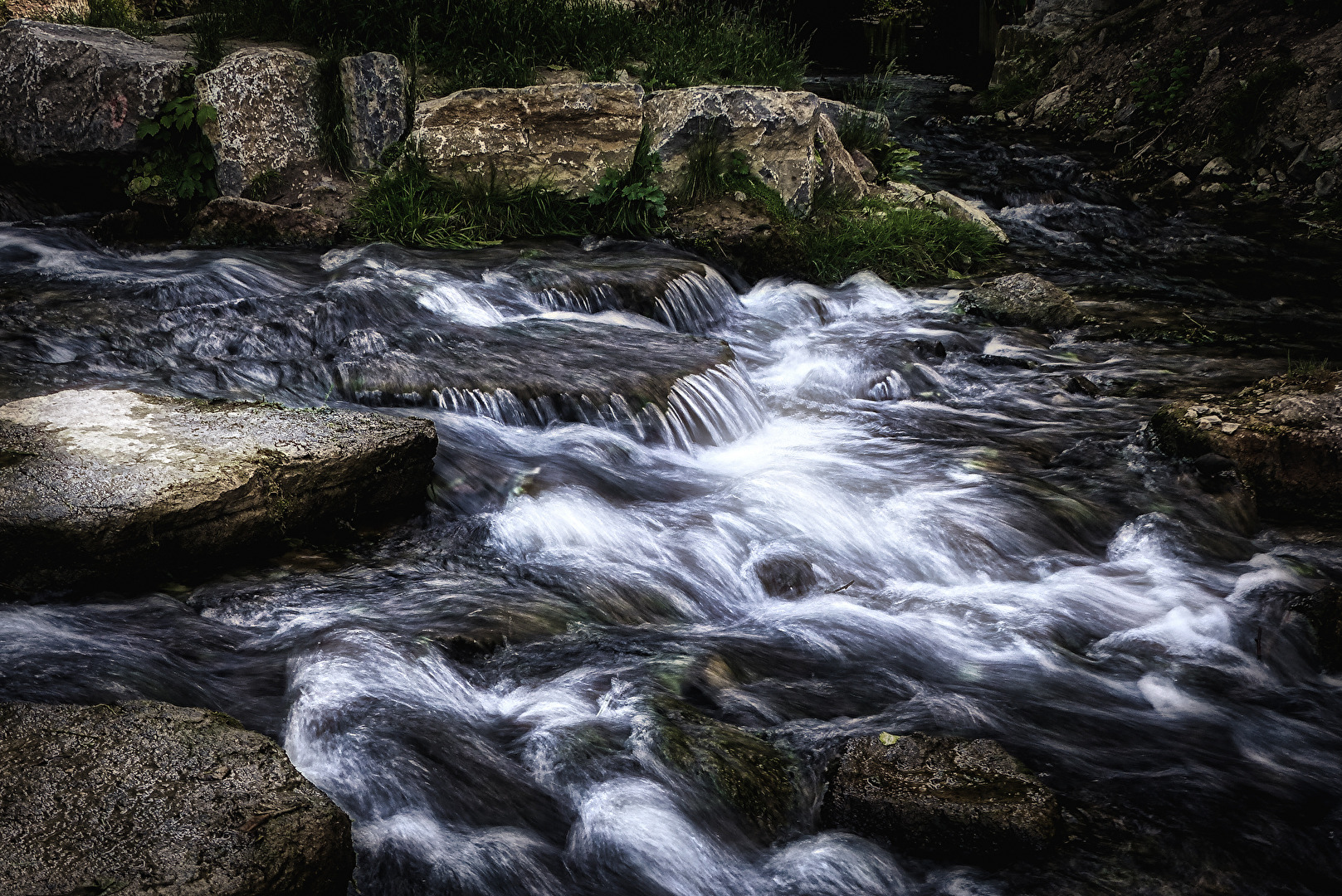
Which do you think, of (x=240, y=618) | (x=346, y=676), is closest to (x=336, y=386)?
(x=240, y=618)

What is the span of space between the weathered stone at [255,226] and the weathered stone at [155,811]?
5896mm

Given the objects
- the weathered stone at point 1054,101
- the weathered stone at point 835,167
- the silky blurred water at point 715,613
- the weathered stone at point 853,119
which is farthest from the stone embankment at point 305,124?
the weathered stone at point 1054,101

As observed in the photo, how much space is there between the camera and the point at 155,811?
7.30 ft

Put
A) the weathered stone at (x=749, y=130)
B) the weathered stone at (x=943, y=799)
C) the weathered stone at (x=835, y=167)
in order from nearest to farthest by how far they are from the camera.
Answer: the weathered stone at (x=943, y=799) → the weathered stone at (x=749, y=130) → the weathered stone at (x=835, y=167)

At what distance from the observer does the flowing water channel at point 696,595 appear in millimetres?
2930

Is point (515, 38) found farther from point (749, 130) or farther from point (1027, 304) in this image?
point (1027, 304)

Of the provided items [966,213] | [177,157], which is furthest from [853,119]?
[177,157]

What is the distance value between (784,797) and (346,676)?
1.43 metres

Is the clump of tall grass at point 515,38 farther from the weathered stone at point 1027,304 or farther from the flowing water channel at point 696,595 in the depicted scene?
the weathered stone at point 1027,304

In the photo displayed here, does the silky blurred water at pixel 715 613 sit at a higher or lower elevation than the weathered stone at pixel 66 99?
lower

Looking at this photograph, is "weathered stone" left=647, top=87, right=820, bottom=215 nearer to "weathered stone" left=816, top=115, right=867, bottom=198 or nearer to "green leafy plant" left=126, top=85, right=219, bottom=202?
"weathered stone" left=816, top=115, right=867, bottom=198

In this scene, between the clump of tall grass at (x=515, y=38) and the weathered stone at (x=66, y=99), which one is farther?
the clump of tall grass at (x=515, y=38)

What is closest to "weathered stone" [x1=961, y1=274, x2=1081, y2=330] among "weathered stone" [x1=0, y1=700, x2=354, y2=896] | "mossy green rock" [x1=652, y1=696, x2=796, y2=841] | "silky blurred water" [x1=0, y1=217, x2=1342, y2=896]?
"silky blurred water" [x1=0, y1=217, x2=1342, y2=896]

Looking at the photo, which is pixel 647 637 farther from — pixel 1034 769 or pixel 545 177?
pixel 545 177
